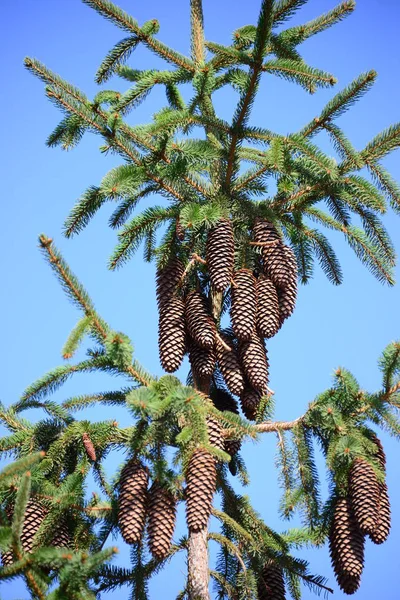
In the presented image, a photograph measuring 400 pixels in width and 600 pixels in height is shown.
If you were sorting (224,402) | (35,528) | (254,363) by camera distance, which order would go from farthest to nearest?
(224,402)
(254,363)
(35,528)

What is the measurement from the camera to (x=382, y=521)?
578 cm

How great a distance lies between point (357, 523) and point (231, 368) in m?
1.47

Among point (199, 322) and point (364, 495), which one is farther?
point (199, 322)

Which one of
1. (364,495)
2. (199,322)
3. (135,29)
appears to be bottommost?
(364,495)

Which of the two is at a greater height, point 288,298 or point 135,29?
point 135,29

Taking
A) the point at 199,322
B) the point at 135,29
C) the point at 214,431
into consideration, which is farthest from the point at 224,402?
the point at 135,29

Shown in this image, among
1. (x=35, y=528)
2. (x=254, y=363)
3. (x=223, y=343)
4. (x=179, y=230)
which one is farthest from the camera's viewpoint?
(x=179, y=230)

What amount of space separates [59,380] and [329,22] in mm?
3951

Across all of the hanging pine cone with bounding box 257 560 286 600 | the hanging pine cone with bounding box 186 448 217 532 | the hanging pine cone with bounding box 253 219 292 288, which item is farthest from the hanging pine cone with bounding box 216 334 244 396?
the hanging pine cone with bounding box 257 560 286 600

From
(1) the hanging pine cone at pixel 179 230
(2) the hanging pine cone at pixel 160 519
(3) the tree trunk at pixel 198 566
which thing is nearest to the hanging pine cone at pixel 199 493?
(2) the hanging pine cone at pixel 160 519

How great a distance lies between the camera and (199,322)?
6.56 meters

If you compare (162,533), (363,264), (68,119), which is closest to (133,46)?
(68,119)

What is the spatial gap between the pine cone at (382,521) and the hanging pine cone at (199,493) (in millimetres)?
1082

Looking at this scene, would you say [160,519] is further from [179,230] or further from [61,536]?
[179,230]
